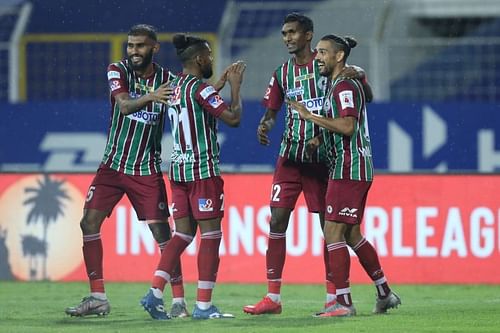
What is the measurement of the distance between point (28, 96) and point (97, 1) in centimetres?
145

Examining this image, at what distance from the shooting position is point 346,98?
807 centimetres

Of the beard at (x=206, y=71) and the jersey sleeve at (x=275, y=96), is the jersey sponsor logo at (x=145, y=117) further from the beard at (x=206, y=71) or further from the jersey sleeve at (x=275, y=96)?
the jersey sleeve at (x=275, y=96)

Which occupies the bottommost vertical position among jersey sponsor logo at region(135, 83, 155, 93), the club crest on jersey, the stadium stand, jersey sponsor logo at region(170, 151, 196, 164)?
the club crest on jersey

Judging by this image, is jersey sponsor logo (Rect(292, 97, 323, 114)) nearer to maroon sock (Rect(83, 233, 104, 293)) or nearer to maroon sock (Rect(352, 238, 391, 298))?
maroon sock (Rect(352, 238, 391, 298))

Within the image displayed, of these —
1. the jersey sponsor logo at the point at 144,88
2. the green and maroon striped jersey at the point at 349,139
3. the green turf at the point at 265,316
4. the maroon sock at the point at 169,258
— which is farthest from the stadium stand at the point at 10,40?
the green and maroon striped jersey at the point at 349,139

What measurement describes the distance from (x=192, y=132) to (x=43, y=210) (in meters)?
3.71

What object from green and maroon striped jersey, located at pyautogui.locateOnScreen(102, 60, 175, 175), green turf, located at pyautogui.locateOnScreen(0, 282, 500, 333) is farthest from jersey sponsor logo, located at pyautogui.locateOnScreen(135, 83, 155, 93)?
green turf, located at pyautogui.locateOnScreen(0, 282, 500, 333)

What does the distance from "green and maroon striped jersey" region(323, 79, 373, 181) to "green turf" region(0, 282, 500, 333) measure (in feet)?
3.12

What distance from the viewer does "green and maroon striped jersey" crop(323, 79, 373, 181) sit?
8086 millimetres

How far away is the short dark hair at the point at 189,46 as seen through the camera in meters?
8.06

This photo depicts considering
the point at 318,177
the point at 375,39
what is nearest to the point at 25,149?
the point at 375,39

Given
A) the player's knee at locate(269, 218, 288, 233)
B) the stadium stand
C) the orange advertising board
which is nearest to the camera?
the player's knee at locate(269, 218, 288, 233)

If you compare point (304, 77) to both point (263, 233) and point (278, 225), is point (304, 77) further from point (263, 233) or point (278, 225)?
point (263, 233)

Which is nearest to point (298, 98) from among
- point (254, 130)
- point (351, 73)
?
point (351, 73)
